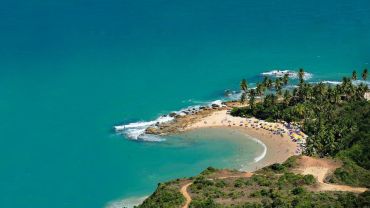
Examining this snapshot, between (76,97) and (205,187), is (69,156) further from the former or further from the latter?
(205,187)

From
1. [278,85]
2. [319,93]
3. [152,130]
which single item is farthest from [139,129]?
[319,93]

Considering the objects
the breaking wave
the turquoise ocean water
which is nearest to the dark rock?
the breaking wave

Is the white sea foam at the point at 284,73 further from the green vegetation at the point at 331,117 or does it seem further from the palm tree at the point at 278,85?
the palm tree at the point at 278,85

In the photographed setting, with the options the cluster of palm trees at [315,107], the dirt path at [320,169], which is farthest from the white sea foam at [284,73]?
the dirt path at [320,169]

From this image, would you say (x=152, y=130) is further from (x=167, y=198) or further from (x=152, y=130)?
(x=167, y=198)

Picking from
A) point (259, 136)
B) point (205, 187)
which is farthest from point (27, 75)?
point (205, 187)

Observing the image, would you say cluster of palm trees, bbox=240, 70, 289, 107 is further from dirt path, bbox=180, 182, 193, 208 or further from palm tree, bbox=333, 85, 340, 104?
dirt path, bbox=180, 182, 193, 208
